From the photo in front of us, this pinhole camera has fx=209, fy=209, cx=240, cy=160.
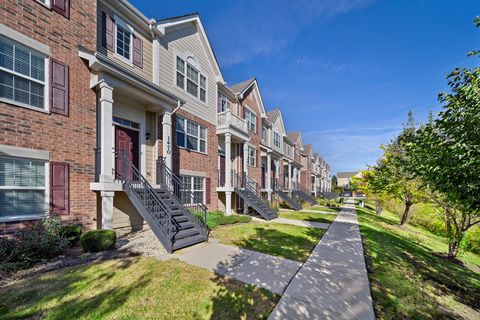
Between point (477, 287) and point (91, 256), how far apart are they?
403 inches

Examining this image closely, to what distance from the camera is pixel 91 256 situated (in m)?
5.60

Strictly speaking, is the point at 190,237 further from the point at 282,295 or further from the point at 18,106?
the point at 18,106

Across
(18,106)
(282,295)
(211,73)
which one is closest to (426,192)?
(282,295)

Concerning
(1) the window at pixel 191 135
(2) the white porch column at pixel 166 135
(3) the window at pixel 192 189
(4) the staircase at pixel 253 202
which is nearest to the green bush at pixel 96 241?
(2) the white porch column at pixel 166 135

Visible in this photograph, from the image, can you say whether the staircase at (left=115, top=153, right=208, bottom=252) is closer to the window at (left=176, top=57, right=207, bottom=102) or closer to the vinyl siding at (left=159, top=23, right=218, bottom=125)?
the vinyl siding at (left=159, top=23, right=218, bottom=125)

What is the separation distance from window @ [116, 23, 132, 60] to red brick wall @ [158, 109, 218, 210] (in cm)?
297

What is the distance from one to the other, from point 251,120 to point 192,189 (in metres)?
9.55

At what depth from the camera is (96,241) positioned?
5906 mm

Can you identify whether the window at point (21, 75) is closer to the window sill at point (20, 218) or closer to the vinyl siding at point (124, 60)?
the vinyl siding at point (124, 60)

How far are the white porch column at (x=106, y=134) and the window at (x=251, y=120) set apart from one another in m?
12.1

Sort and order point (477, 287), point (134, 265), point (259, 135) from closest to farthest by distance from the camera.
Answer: point (134, 265)
point (477, 287)
point (259, 135)

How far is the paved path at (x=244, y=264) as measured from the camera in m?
4.62

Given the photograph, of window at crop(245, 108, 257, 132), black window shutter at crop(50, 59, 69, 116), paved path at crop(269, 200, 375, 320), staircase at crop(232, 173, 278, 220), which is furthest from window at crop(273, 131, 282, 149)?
black window shutter at crop(50, 59, 69, 116)

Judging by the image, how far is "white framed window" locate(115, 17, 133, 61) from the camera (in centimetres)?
837
